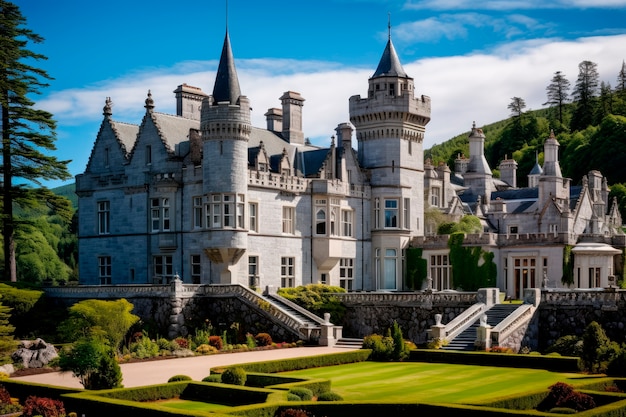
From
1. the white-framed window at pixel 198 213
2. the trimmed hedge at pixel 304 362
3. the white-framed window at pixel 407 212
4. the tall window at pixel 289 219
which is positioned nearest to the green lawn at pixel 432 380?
the trimmed hedge at pixel 304 362

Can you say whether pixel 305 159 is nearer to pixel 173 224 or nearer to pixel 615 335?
pixel 173 224

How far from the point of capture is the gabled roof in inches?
2197

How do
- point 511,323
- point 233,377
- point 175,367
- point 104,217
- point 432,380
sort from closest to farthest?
point 233,377 < point 432,380 < point 175,367 < point 511,323 < point 104,217

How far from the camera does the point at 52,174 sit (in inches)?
2008

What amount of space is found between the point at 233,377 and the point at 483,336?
13.3 metres

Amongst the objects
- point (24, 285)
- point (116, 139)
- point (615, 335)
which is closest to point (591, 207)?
point (615, 335)

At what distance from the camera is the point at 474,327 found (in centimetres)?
4119

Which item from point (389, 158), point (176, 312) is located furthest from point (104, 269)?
point (389, 158)

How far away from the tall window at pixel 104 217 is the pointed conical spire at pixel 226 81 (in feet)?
33.7

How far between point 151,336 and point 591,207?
134ft

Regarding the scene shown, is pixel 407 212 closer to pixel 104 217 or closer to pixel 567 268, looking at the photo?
pixel 567 268

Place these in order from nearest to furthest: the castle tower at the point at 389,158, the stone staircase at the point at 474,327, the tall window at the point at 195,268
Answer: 1. the stone staircase at the point at 474,327
2. the tall window at the point at 195,268
3. the castle tower at the point at 389,158

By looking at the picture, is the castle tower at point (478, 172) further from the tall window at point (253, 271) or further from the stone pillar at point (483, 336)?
the stone pillar at point (483, 336)

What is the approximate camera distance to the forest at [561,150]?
79125 millimetres
